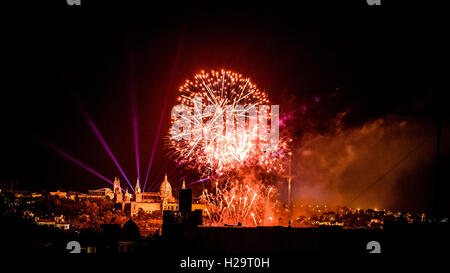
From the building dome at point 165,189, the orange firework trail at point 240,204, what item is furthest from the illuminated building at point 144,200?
the orange firework trail at point 240,204

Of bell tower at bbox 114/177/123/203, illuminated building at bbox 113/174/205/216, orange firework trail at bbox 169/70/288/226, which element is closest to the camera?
orange firework trail at bbox 169/70/288/226

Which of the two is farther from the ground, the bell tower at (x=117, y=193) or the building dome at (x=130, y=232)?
the bell tower at (x=117, y=193)

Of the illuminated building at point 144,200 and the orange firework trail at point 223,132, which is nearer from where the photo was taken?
the orange firework trail at point 223,132

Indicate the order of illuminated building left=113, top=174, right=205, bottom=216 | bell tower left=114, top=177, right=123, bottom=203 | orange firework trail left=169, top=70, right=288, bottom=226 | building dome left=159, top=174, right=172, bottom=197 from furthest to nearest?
building dome left=159, top=174, right=172, bottom=197, bell tower left=114, top=177, right=123, bottom=203, illuminated building left=113, top=174, right=205, bottom=216, orange firework trail left=169, top=70, right=288, bottom=226

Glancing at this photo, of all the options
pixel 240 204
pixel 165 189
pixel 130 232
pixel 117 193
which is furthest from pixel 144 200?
pixel 240 204

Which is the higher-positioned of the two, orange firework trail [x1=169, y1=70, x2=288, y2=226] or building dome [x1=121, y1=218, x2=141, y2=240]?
orange firework trail [x1=169, y1=70, x2=288, y2=226]

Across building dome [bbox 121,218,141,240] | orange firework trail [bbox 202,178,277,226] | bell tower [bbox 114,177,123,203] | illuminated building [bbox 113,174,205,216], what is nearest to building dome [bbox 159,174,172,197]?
illuminated building [bbox 113,174,205,216]

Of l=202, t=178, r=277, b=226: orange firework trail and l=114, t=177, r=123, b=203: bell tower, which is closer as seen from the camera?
l=202, t=178, r=277, b=226: orange firework trail

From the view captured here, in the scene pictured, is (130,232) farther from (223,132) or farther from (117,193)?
(117,193)

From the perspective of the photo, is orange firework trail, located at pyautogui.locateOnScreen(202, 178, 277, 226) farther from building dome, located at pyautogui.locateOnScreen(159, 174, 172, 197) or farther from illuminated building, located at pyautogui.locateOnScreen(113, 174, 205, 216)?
building dome, located at pyautogui.locateOnScreen(159, 174, 172, 197)

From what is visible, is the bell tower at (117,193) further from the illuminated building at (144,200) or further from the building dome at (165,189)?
the building dome at (165,189)
